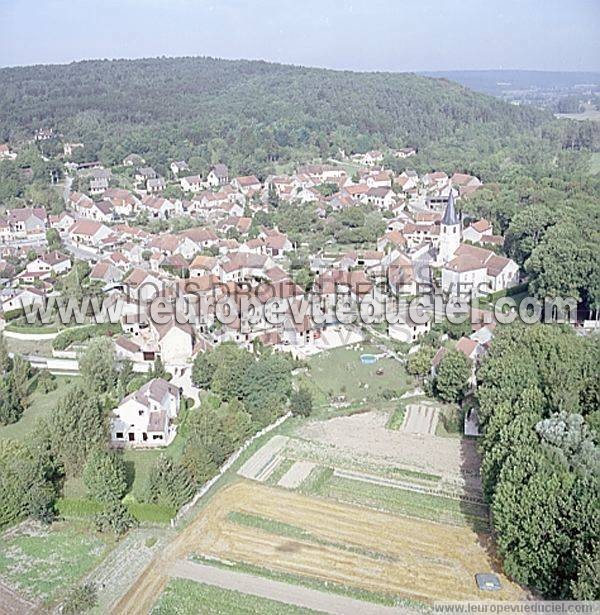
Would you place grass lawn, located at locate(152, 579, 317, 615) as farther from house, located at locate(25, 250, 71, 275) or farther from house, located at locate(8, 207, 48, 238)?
house, located at locate(8, 207, 48, 238)

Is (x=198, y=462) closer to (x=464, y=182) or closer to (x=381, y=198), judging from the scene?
(x=381, y=198)

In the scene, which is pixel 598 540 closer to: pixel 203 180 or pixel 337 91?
pixel 203 180

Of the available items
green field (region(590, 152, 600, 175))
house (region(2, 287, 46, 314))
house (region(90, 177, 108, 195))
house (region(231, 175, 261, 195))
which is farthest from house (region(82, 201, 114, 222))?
green field (region(590, 152, 600, 175))

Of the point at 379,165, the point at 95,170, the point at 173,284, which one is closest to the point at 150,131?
the point at 95,170

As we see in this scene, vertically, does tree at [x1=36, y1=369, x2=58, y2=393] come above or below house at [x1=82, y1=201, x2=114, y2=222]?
below

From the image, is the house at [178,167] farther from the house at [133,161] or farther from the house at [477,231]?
the house at [477,231]

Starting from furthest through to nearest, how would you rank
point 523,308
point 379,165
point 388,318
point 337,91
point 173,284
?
1. point 337,91
2. point 379,165
3. point 173,284
4. point 523,308
5. point 388,318

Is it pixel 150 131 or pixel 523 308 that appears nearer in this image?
pixel 523 308

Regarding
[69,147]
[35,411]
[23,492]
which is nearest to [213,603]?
[23,492]

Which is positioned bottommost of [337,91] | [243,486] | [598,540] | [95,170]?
[243,486]
